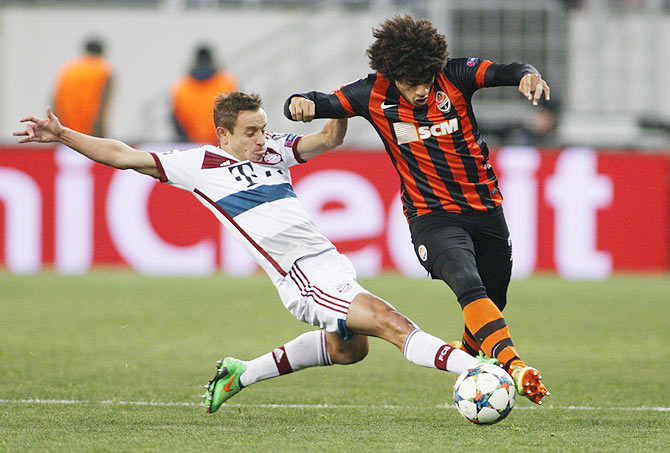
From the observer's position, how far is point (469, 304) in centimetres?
538

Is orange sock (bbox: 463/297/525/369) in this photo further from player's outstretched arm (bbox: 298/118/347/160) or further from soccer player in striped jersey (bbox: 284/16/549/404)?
player's outstretched arm (bbox: 298/118/347/160)

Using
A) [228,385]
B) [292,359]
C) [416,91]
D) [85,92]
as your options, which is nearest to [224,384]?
[228,385]

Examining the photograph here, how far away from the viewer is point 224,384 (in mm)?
5672

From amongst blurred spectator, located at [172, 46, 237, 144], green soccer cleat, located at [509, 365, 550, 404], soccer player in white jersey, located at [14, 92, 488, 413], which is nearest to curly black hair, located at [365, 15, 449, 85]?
soccer player in white jersey, located at [14, 92, 488, 413]

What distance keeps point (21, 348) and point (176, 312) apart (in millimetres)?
2370

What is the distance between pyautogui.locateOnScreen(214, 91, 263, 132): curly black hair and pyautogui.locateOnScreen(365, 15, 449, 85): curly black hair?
636 millimetres

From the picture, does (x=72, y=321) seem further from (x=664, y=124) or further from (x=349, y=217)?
(x=664, y=124)

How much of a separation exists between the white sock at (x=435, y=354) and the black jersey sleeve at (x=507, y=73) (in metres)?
1.29

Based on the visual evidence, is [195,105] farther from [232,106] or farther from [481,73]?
[481,73]

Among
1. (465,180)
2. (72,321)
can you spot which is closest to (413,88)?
(465,180)

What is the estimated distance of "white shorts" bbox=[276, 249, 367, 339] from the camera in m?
5.38

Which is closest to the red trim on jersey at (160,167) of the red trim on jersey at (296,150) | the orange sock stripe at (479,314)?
the red trim on jersey at (296,150)

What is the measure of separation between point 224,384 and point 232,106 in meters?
1.36

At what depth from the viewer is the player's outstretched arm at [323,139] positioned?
19.5 feet
